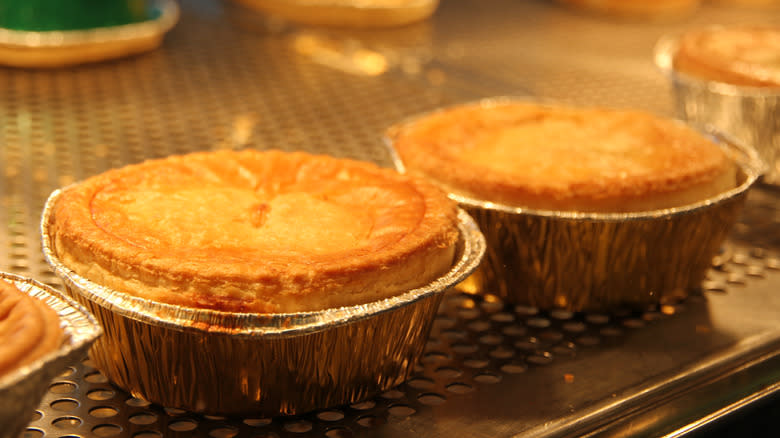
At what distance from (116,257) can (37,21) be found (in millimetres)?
1456

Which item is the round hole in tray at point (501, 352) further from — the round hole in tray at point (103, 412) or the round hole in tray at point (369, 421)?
the round hole in tray at point (103, 412)

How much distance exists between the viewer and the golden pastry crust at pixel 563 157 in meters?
1.34

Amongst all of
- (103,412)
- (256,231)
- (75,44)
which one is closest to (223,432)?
(103,412)

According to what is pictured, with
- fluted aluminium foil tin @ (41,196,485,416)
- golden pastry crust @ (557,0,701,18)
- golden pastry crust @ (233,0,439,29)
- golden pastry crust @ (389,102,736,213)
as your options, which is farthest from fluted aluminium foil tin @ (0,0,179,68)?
golden pastry crust @ (557,0,701,18)

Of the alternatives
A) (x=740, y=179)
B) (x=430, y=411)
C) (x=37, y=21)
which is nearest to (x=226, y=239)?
(x=430, y=411)

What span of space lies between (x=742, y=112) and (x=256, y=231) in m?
1.26

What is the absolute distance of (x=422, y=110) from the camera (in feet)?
7.18

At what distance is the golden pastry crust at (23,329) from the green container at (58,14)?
1528 mm

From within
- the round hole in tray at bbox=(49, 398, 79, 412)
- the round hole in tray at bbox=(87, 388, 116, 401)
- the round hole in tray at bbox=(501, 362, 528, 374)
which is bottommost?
the round hole in tray at bbox=(87, 388, 116, 401)

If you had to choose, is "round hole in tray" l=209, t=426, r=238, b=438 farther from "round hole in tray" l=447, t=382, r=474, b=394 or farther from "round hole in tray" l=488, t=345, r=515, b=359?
"round hole in tray" l=488, t=345, r=515, b=359

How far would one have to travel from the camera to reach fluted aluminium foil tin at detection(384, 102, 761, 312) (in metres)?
1.31

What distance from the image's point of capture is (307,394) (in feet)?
3.45

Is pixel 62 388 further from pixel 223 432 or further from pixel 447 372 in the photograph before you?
pixel 447 372

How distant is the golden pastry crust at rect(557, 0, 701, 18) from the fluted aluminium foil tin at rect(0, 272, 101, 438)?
275cm
